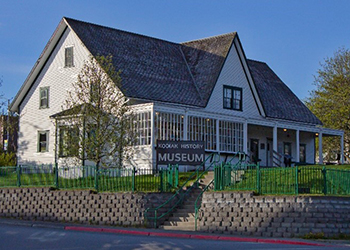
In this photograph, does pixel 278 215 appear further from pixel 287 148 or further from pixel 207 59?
pixel 287 148

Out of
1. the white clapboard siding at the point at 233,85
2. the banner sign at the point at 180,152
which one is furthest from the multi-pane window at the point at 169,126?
the white clapboard siding at the point at 233,85

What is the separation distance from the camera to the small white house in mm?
35062

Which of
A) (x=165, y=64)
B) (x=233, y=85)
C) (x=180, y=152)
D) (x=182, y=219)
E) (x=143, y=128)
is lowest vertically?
(x=182, y=219)

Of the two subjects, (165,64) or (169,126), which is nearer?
(169,126)

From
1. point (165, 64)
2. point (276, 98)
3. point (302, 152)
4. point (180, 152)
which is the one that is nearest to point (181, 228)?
point (180, 152)

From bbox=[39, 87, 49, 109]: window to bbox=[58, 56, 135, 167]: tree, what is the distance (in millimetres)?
6816

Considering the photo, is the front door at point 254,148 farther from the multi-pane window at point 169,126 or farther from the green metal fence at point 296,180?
the green metal fence at point 296,180

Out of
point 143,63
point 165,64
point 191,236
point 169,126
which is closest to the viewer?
point 191,236

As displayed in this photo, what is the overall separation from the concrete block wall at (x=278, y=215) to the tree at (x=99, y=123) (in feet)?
27.2

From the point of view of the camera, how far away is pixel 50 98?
128ft

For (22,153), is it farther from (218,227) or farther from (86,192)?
(218,227)

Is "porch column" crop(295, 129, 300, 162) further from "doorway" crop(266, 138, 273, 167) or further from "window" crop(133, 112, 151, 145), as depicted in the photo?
"window" crop(133, 112, 151, 145)

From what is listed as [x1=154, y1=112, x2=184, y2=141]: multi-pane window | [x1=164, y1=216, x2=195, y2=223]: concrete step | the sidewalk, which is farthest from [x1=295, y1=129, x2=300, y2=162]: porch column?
the sidewalk

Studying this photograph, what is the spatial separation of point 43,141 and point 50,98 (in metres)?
2.60
